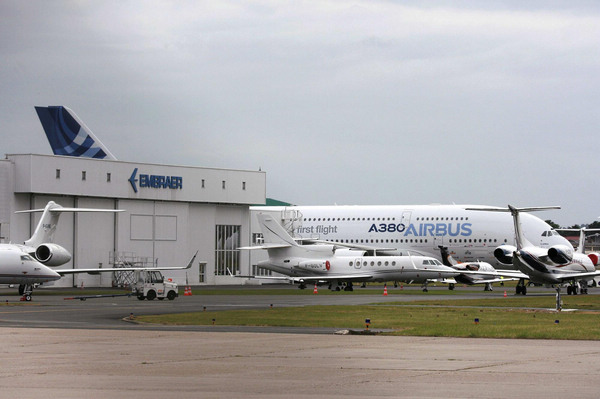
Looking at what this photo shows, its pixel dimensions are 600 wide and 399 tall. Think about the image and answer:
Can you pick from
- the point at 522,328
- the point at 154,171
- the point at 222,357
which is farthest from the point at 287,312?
the point at 154,171

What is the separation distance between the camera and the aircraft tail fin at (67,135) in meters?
114

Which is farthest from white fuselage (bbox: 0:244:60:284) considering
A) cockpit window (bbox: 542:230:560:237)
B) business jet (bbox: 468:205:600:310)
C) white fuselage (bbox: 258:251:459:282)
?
cockpit window (bbox: 542:230:560:237)

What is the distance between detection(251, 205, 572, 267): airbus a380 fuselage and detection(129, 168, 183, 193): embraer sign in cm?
1763

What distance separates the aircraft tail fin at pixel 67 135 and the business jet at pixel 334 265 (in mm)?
28104

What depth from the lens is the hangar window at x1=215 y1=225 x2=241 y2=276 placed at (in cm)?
11331

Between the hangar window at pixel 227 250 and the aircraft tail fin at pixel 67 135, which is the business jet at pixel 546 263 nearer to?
the hangar window at pixel 227 250

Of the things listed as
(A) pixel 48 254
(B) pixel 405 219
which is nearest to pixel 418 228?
(B) pixel 405 219

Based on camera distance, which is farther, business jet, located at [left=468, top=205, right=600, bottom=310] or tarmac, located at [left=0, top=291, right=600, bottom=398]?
business jet, located at [left=468, top=205, right=600, bottom=310]

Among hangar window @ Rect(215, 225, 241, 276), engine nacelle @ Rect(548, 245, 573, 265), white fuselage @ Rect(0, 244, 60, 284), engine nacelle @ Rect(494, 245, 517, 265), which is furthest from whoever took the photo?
hangar window @ Rect(215, 225, 241, 276)

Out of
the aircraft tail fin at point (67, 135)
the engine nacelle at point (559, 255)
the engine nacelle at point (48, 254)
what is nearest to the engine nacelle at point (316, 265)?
the engine nacelle at point (48, 254)

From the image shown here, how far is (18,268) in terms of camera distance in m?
67.2

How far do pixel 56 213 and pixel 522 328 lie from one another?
2058 inches

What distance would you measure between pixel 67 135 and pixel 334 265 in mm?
41135

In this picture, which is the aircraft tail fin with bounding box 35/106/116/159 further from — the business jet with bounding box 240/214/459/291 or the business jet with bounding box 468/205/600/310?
the business jet with bounding box 468/205/600/310
